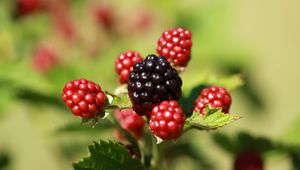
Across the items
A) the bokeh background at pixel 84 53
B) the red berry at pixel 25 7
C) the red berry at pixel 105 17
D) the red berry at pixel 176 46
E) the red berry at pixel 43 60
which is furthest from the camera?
the red berry at pixel 105 17

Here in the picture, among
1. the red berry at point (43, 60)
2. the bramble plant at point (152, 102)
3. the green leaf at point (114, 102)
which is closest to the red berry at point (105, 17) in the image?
the red berry at point (43, 60)

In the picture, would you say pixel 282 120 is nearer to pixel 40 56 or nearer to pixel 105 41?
pixel 105 41

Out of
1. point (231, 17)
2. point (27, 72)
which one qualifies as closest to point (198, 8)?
point (231, 17)

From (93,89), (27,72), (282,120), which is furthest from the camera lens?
(282,120)

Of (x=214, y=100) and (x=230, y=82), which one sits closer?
(x=214, y=100)

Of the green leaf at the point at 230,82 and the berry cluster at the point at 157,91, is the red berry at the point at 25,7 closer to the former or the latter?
the green leaf at the point at 230,82

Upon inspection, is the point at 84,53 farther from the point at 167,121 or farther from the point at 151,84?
the point at 167,121

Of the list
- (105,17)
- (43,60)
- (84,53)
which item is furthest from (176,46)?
(105,17)
